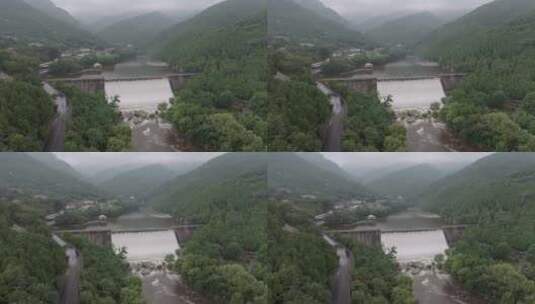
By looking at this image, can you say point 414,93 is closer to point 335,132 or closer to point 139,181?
point 335,132

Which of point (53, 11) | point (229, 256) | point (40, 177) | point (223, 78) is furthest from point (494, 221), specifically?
point (53, 11)

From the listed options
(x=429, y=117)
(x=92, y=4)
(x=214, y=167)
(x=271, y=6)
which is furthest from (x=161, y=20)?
(x=429, y=117)

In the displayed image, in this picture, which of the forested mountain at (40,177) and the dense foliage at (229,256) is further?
the dense foliage at (229,256)

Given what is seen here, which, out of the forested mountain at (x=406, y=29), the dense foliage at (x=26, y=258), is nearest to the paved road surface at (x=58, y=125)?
the dense foliage at (x=26, y=258)

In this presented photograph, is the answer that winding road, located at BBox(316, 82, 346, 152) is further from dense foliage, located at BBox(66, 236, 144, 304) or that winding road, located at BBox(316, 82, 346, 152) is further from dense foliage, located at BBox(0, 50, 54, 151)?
dense foliage, located at BBox(0, 50, 54, 151)

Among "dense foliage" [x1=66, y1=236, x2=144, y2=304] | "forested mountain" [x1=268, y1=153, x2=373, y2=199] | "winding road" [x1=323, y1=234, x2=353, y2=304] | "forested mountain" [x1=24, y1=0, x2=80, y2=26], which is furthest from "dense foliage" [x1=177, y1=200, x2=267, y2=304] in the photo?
"forested mountain" [x1=24, y1=0, x2=80, y2=26]

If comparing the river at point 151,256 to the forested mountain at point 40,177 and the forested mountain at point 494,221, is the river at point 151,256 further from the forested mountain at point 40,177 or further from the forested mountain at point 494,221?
the forested mountain at point 494,221
